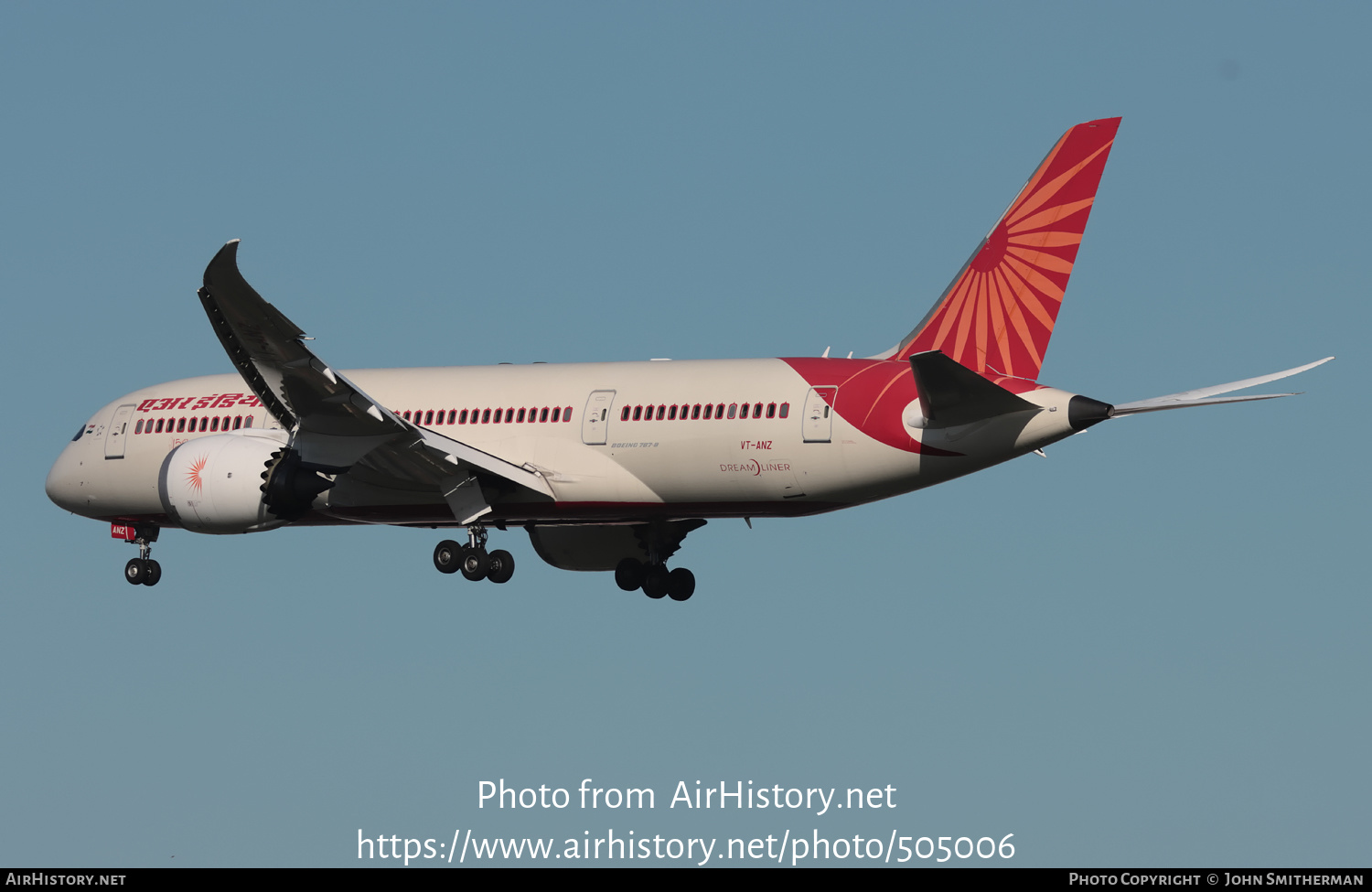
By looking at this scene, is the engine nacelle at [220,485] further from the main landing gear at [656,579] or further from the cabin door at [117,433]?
the main landing gear at [656,579]

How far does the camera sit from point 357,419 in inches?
1448

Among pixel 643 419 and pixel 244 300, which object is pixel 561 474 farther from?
pixel 244 300

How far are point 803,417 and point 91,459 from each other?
53.2ft

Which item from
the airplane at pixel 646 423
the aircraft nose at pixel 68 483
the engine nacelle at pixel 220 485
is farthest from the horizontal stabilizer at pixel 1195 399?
the aircraft nose at pixel 68 483

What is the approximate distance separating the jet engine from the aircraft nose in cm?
508

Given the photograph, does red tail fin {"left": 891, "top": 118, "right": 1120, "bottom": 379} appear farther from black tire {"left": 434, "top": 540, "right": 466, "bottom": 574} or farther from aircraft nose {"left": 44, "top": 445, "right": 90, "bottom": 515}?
aircraft nose {"left": 44, "top": 445, "right": 90, "bottom": 515}

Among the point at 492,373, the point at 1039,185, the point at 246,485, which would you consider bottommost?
the point at 246,485

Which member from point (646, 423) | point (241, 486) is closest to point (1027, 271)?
point (646, 423)

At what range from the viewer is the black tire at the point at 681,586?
1662 inches

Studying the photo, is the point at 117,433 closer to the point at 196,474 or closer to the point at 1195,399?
the point at 196,474

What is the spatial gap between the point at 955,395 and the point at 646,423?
6.38m

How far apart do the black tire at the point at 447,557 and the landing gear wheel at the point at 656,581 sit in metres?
5.12

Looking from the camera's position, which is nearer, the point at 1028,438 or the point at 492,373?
the point at 1028,438

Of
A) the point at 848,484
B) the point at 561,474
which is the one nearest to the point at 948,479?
the point at 848,484
